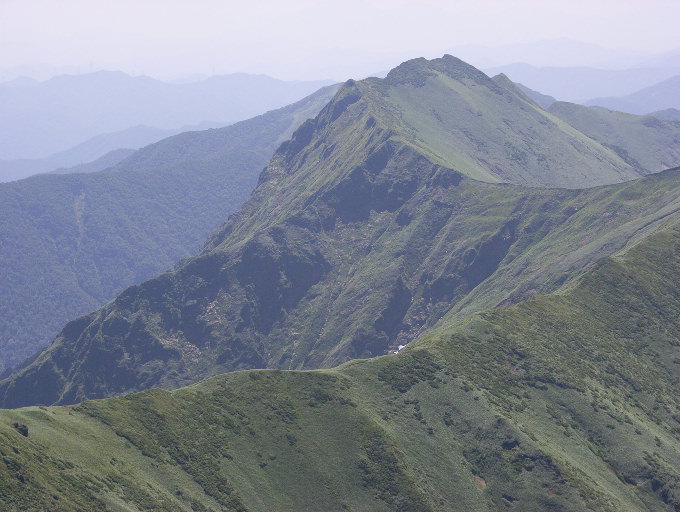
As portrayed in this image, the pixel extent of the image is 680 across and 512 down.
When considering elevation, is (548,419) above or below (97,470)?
below

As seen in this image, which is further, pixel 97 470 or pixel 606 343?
pixel 606 343

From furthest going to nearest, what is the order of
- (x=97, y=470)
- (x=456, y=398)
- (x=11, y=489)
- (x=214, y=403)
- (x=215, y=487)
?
1. (x=456, y=398)
2. (x=214, y=403)
3. (x=215, y=487)
4. (x=97, y=470)
5. (x=11, y=489)

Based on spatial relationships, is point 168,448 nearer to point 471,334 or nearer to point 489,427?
point 489,427

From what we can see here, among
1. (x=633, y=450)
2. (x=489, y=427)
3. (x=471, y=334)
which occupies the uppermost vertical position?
(x=471, y=334)

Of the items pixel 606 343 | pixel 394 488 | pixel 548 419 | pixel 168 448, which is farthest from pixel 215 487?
pixel 606 343

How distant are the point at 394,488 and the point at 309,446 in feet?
55.3

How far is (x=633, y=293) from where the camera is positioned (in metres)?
193

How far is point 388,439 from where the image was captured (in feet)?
425

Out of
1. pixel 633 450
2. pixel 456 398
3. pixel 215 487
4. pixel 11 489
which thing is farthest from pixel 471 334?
pixel 11 489

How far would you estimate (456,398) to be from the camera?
144 metres

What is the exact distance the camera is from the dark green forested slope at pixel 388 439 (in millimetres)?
106938

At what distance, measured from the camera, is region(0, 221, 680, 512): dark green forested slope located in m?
107

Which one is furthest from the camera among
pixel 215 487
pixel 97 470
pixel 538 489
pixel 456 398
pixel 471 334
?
pixel 471 334

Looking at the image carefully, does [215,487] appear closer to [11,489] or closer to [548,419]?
[11,489]
